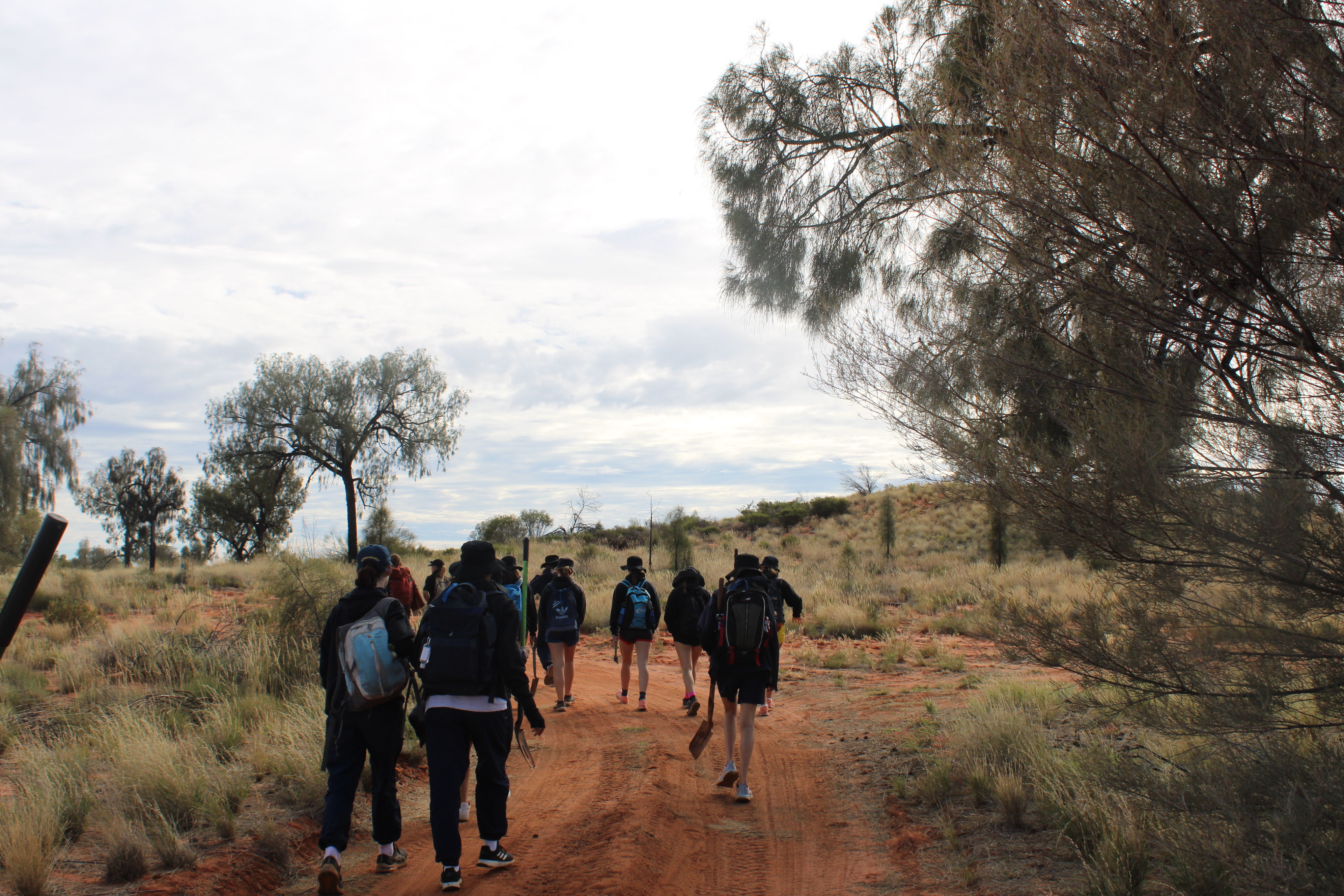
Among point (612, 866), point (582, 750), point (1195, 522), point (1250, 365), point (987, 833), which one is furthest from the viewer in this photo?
point (582, 750)

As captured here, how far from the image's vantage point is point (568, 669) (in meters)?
11.1

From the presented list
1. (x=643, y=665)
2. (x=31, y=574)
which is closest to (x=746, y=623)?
(x=643, y=665)

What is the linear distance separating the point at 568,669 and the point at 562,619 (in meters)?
1.05

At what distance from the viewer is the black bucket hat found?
552cm

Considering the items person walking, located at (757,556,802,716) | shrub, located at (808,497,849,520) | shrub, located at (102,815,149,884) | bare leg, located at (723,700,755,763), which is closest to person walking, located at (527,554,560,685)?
person walking, located at (757,556,802,716)

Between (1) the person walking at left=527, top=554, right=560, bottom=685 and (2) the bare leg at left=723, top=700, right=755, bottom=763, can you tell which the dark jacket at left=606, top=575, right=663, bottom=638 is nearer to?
(1) the person walking at left=527, top=554, right=560, bottom=685

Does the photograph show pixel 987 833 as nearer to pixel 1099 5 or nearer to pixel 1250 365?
pixel 1250 365

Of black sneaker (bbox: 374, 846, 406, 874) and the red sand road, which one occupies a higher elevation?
black sneaker (bbox: 374, 846, 406, 874)

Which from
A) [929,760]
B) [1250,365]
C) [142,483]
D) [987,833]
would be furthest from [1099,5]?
[142,483]

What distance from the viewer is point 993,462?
16.9 feet

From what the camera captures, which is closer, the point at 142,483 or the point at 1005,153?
the point at 1005,153

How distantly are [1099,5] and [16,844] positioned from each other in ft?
26.1

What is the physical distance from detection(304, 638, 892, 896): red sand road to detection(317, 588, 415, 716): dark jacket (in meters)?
1.27

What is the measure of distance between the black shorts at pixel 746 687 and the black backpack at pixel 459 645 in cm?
263
